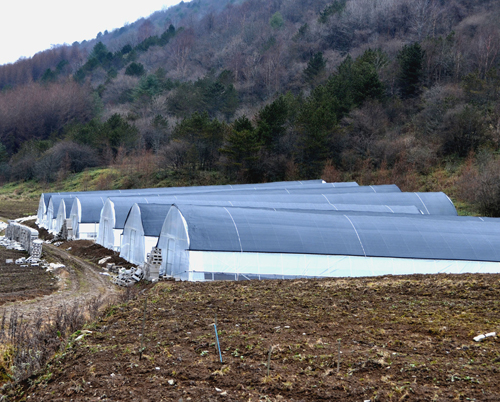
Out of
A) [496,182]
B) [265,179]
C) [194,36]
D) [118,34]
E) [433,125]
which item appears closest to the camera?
[496,182]

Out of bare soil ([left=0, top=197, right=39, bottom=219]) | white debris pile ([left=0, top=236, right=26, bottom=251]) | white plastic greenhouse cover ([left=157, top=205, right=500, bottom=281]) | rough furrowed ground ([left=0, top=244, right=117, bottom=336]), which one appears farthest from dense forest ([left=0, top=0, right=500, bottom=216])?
rough furrowed ground ([left=0, top=244, right=117, bottom=336])

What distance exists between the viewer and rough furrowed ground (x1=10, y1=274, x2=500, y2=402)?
19.7 ft

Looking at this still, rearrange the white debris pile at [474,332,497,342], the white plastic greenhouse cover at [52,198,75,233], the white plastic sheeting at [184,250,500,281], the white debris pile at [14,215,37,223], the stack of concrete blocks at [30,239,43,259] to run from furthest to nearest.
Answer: the white debris pile at [14,215,37,223] < the white plastic greenhouse cover at [52,198,75,233] < the stack of concrete blocks at [30,239,43,259] < the white plastic sheeting at [184,250,500,281] < the white debris pile at [474,332,497,342]

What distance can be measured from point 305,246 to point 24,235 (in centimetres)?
1833

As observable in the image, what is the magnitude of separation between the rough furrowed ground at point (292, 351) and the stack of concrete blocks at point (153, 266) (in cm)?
694

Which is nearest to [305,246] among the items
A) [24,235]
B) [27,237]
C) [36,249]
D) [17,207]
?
[36,249]

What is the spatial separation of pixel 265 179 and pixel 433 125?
16342 mm

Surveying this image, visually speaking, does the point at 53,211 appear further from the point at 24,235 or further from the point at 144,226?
the point at 144,226

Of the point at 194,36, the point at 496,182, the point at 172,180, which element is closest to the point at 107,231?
the point at 496,182

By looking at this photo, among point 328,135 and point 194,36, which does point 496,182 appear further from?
point 194,36

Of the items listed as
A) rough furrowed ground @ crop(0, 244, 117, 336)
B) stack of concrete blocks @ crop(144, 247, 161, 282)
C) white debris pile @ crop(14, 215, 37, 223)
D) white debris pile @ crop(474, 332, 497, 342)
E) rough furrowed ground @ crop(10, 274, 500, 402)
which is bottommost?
white debris pile @ crop(14, 215, 37, 223)

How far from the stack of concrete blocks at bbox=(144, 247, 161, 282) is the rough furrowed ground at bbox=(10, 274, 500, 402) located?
273 inches

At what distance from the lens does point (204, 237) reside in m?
17.3

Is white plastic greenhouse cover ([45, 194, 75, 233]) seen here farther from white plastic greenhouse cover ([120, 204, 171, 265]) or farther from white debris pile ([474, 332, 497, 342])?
white debris pile ([474, 332, 497, 342])
